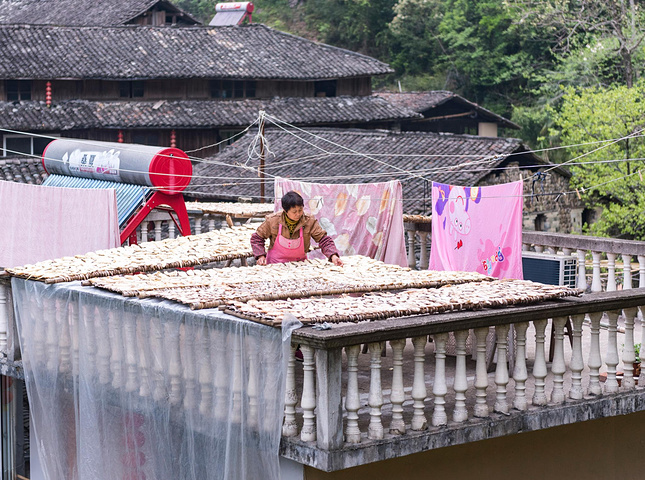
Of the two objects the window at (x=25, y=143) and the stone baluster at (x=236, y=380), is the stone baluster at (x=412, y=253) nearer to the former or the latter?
the stone baluster at (x=236, y=380)

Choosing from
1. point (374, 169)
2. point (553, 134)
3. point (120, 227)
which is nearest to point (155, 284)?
point (120, 227)

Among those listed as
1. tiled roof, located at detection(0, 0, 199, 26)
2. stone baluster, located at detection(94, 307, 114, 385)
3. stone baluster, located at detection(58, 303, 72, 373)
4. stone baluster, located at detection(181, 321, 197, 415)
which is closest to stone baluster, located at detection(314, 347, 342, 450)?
stone baluster, located at detection(181, 321, 197, 415)

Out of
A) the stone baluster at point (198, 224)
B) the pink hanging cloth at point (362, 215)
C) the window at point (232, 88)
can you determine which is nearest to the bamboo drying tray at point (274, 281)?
the pink hanging cloth at point (362, 215)

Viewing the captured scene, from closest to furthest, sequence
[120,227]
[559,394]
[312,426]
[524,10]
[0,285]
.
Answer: [312,426]
[559,394]
[0,285]
[120,227]
[524,10]

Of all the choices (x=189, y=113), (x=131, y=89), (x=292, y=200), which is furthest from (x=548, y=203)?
(x=292, y=200)

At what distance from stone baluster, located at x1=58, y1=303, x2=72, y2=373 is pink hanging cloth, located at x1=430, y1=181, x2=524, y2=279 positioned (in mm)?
4076

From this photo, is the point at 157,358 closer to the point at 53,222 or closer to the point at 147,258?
the point at 147,258

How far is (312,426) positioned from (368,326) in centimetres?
61

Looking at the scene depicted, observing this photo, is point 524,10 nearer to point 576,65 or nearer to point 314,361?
point 576,65

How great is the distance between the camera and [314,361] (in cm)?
563

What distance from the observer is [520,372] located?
6180 mm

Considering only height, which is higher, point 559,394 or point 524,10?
point 524,10

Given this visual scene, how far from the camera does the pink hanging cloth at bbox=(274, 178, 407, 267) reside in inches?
442

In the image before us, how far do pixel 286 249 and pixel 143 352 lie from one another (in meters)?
2.02
